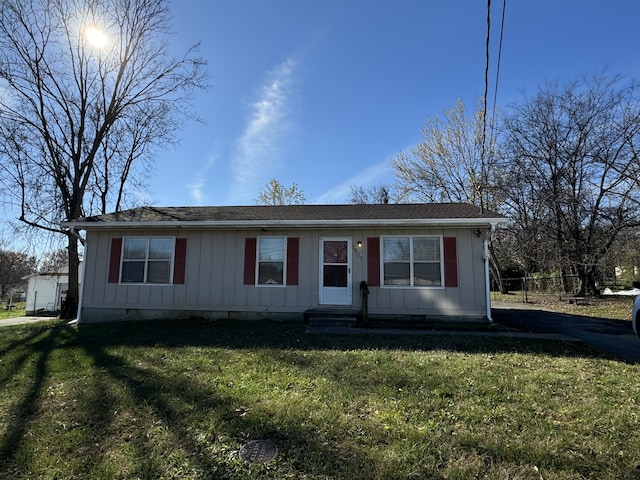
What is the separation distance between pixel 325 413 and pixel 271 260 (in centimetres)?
649

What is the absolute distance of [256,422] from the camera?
337 cm

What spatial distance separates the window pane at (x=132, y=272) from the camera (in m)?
10.1

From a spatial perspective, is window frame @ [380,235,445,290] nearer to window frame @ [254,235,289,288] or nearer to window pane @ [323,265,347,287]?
window pane @ [323,265,347,287]

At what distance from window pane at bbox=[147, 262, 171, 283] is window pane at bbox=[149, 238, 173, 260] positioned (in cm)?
19

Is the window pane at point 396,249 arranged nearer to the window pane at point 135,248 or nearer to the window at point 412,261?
the window at point 412,261

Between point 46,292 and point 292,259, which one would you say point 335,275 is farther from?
point 46,292

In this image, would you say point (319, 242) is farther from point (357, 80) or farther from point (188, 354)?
point (357, 80)

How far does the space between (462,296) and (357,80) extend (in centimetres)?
759

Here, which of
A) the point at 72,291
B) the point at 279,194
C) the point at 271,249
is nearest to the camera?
the point at 271,249

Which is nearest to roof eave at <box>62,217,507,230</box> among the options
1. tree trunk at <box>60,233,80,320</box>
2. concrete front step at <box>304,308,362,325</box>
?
concrete front step at <box>304,308,362,325</box>

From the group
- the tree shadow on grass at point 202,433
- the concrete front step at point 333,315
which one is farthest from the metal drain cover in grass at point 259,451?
the concrete front step at point 333,315

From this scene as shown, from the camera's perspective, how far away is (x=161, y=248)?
33.0 ft

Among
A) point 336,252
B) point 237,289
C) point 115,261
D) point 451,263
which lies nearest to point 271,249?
point 237,289

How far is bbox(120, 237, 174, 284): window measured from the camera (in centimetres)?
1002
